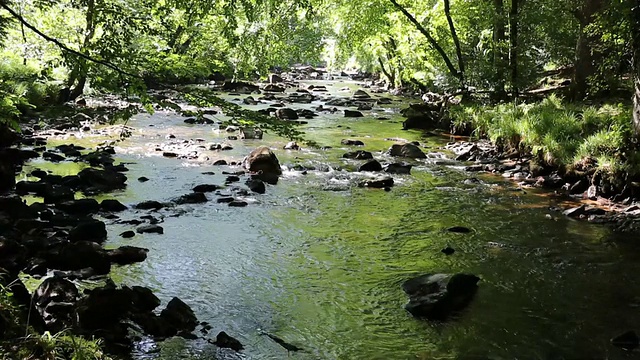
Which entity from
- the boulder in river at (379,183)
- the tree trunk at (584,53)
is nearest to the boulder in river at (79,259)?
the boulder in river at (379,183)

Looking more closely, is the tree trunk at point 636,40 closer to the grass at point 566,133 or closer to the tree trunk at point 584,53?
the grass at point 566,133

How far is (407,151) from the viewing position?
18141 millimetres

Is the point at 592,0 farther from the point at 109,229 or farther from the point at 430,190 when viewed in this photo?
the point at 109,229

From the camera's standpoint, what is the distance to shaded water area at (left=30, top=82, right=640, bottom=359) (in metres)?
6.46

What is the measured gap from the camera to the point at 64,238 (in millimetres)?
9031

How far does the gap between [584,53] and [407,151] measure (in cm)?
739

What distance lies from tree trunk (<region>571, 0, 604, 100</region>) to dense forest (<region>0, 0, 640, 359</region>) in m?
0.05

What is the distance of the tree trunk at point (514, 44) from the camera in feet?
70.7

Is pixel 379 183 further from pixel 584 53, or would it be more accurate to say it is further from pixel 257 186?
pixel 584 53

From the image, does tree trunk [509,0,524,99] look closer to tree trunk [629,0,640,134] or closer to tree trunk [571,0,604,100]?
tree trunk [571,0,604,100]

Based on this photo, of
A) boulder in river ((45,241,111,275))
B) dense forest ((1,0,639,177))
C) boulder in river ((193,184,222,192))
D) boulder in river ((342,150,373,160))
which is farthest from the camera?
boulder in river ((342,150,373,160))

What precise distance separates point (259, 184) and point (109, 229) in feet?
14.0

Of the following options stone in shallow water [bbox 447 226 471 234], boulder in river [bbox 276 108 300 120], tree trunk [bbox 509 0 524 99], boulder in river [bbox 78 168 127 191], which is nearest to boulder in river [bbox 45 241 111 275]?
boulder in river [bbox 78 168 127 191]

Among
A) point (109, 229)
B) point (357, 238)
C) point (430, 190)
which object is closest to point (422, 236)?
point (357, 238)
